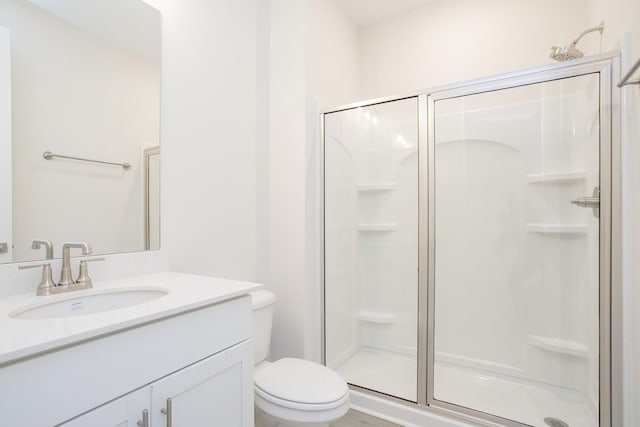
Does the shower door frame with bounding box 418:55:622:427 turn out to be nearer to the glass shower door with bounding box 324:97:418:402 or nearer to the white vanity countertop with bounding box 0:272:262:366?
the glass shower door with bounding box 324:97:418:402

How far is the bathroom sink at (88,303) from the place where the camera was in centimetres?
86

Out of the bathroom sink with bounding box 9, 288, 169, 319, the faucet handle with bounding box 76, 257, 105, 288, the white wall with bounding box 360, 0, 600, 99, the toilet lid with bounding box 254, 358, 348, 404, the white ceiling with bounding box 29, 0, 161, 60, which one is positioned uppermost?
the white wall with bounding box 360, 0, 600, 99

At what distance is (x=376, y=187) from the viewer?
223 cm

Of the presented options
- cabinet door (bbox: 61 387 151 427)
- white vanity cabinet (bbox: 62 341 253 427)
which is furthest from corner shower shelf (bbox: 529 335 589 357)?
cabinet door (bbox: 61 387 151 427)

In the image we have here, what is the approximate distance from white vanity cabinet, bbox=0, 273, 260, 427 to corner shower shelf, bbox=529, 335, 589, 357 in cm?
167

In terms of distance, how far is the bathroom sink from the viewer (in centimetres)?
86

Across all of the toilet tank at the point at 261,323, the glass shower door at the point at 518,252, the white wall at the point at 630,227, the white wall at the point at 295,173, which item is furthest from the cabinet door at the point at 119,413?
the white wall at the point at 630,227

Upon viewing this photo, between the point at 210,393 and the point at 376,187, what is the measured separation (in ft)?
5.42

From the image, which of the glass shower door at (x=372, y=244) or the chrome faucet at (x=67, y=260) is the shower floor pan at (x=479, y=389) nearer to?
the glass shower door at (x=372, y=244)

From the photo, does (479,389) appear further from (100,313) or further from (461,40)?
(461,40)

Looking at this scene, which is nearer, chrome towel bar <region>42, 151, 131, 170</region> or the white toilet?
chrome towel bar <region>42, 151, 131, 170</region>

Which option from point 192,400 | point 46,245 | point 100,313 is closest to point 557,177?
point 192,400

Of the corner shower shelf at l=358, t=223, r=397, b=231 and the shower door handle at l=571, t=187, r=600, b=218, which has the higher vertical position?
the shower door handle at l=571, t=187, r=600, b=218

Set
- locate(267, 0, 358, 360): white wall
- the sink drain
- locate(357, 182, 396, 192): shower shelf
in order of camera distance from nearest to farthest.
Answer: the sink drain, locate(267, 0, 358, 360): white wall, locate(357, 182, 396, 192): shower shelf
